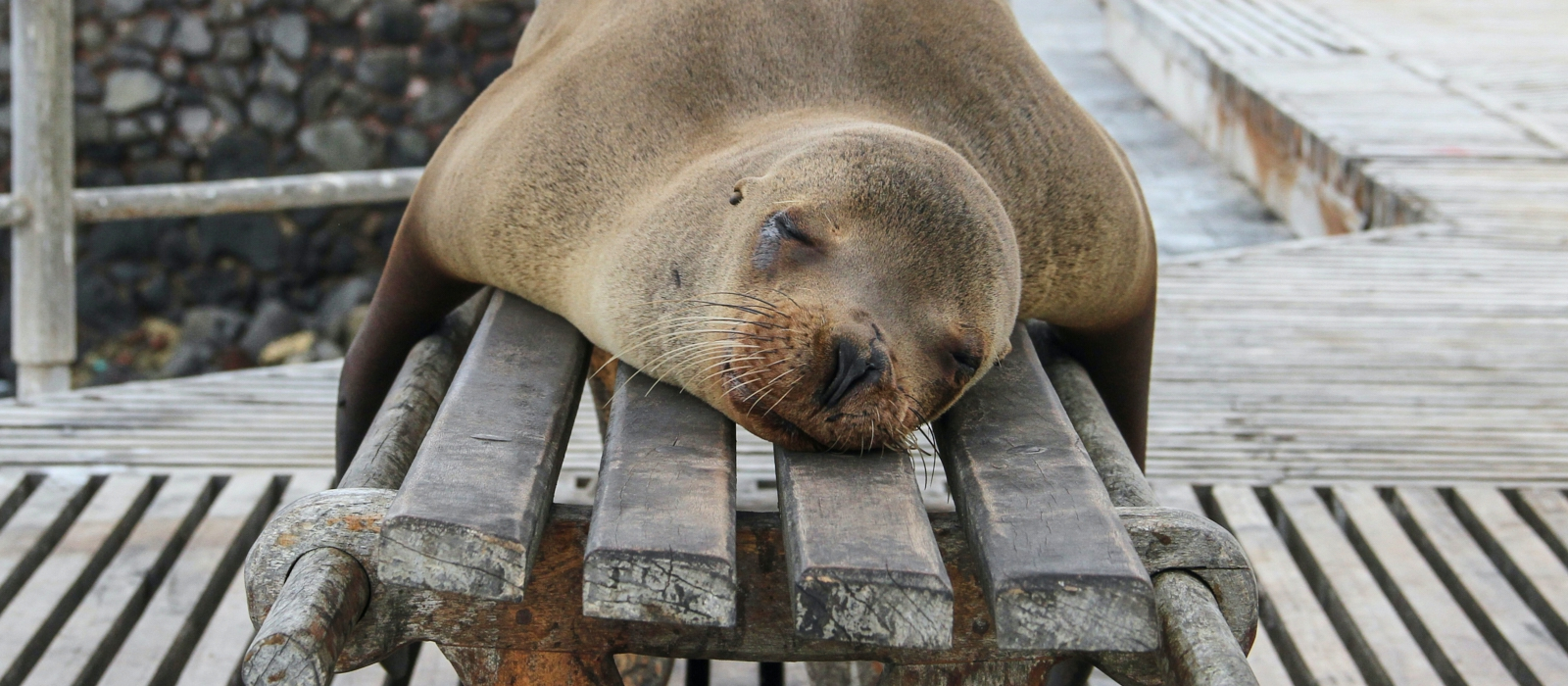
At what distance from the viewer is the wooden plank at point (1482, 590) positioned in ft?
9.55

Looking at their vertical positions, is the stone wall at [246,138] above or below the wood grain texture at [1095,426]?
below

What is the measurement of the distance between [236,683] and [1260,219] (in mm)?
6242

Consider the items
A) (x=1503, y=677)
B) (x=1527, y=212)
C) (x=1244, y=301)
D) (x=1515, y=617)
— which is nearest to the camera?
(x=1503, y=677)

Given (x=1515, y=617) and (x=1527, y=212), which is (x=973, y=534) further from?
(x=1527, y=212)

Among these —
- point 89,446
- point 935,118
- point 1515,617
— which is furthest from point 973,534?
point 89,446

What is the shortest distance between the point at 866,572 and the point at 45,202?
475 centimetres

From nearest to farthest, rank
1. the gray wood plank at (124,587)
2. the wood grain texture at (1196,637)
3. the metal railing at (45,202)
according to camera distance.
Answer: the wood grain texture at (1196,637) → the gray wood plank at (124,587) → the metal railing at (45,202)

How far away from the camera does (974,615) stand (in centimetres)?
182

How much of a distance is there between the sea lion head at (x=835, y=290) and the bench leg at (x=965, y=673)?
11.5 inches

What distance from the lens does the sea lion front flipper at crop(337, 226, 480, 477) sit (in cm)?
285

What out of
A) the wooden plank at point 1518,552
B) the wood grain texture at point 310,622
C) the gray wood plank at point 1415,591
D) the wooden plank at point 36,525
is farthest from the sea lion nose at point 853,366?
the wooden plank at point 36,525

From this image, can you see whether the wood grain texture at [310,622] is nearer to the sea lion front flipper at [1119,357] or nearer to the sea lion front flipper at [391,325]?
the sea lion front flipper at [391,325]

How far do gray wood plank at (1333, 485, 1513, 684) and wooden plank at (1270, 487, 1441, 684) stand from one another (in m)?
0.03

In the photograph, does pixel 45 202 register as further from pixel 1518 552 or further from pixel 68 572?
pixel 1518 552
